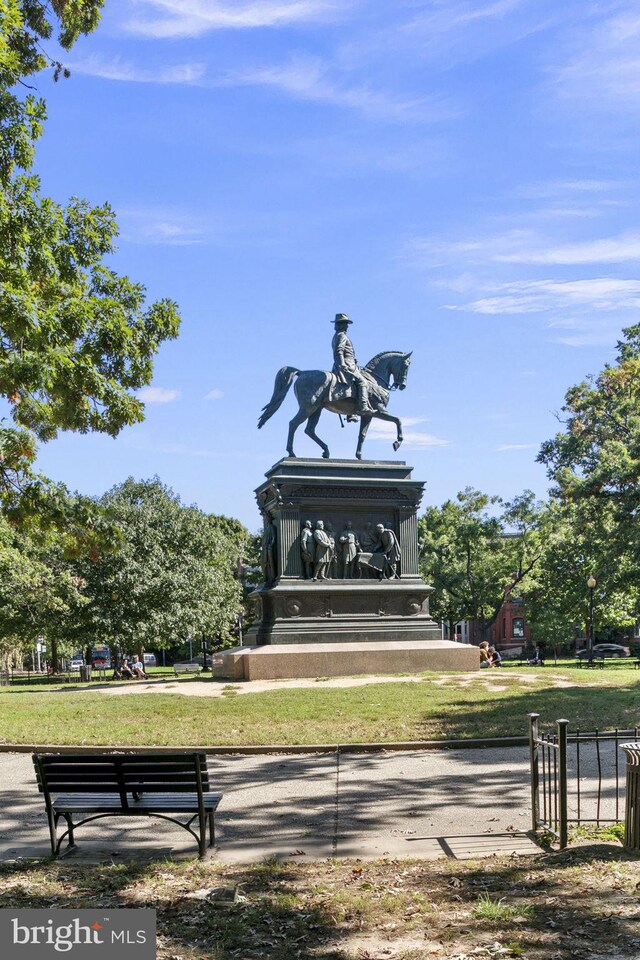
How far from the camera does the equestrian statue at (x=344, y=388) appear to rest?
28141mm

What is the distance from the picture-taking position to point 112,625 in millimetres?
43250

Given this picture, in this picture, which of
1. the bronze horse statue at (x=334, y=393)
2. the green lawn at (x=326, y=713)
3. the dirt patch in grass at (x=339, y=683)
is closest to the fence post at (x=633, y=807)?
the green lawn at (x=326, y=713)

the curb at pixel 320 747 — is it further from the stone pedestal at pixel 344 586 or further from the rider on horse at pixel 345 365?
the rider on horse at pixel 345 365

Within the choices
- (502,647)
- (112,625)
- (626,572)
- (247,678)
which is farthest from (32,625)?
(502,647)

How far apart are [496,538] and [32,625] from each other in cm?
2710

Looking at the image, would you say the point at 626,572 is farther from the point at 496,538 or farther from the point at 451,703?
the point at 496,538

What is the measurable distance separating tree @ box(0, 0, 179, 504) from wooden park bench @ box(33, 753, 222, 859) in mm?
6432

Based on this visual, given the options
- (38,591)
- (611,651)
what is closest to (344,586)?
(38,591)

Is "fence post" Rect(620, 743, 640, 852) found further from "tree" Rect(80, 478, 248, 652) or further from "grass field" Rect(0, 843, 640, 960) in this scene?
"tree" Rect(80, 478, 248, 652)

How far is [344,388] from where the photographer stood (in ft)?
94.1

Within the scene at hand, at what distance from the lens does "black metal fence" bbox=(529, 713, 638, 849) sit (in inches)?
305

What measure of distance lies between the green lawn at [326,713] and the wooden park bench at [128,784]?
19.6 feet

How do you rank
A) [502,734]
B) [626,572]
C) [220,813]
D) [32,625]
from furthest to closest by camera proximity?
[32,625]
[626,572]
[502,734]
[220,813]

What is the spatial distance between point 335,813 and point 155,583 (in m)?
34.7
